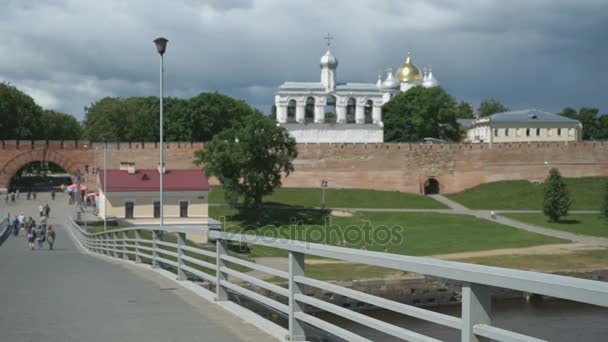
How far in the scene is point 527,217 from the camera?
48125 millimetres

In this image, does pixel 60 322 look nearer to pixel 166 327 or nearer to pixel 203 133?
pixel 166 327

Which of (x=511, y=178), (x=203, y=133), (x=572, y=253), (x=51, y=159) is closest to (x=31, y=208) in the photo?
(x=51, y=159)

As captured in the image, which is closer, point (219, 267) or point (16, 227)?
point (219, 267)

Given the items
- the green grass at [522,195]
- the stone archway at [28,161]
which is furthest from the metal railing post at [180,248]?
Answer: the stone archway at [28,161]

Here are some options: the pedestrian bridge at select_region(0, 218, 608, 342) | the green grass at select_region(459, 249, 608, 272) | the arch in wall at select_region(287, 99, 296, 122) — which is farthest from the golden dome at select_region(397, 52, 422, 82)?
the pedestrian bridge at select_region(0, 218, 608, 342)

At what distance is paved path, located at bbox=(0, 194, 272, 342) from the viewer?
6.07 meters

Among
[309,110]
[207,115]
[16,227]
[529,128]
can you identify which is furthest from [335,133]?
[16,227]

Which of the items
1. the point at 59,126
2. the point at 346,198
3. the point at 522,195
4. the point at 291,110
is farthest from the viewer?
the point at 59,126

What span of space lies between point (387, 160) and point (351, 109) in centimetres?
953

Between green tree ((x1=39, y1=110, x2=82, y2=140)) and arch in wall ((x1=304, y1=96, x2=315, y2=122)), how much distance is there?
3189cm

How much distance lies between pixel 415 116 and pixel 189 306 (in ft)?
234

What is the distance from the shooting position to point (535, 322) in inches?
875

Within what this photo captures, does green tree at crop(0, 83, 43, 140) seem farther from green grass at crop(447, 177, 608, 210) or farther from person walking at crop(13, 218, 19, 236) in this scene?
green grass at crop(447, 177, 608, 210)

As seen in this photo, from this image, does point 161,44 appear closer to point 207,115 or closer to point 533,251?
point 533,251
